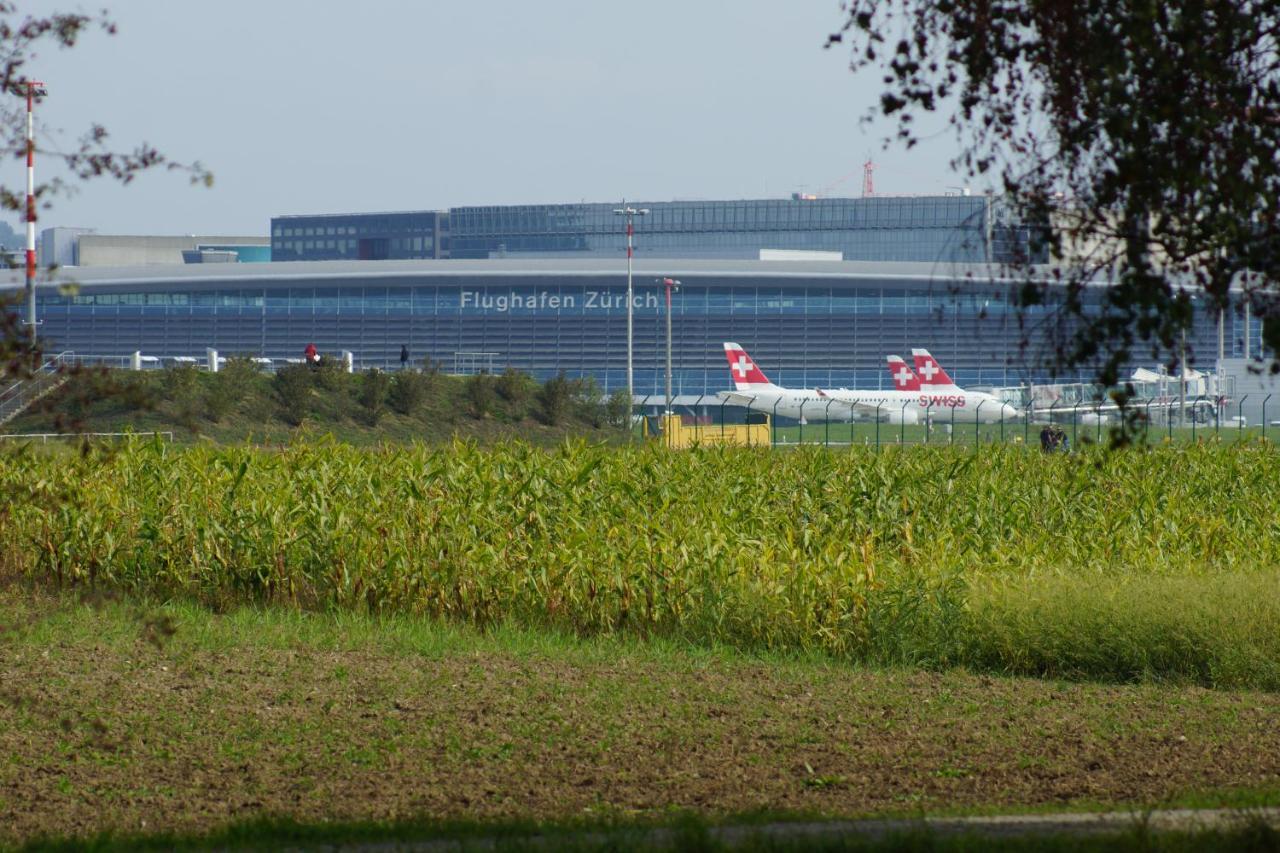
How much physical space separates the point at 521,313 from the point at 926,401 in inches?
1520

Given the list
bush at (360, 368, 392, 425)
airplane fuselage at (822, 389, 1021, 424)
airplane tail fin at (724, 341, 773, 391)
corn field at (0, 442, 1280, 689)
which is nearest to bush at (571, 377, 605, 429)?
bush at (360, 368, 392, 425)

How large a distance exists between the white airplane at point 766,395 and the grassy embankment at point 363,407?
652 inches

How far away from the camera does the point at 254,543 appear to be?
677 inches

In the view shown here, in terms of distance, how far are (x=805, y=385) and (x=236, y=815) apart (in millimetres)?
93829

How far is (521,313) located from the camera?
350 ft

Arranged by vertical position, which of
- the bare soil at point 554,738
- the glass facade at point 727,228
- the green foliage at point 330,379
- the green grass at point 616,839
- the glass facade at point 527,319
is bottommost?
the bare soil at point 554,738

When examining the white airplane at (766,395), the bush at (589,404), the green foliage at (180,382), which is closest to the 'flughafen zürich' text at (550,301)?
the white airplane at (766,395)

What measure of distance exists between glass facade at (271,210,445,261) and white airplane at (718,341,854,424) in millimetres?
88842

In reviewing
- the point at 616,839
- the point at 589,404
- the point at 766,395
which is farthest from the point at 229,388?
the point at 616,839

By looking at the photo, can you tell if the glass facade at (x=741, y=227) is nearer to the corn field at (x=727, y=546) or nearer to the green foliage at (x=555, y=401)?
the green foliage at (x=555, y=401)

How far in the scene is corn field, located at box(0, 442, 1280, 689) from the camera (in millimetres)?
13984

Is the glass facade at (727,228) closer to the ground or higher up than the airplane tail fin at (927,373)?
higher up

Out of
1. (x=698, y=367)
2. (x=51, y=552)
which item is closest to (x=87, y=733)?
(x=51, y=552)

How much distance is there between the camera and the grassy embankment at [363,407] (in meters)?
51.1
